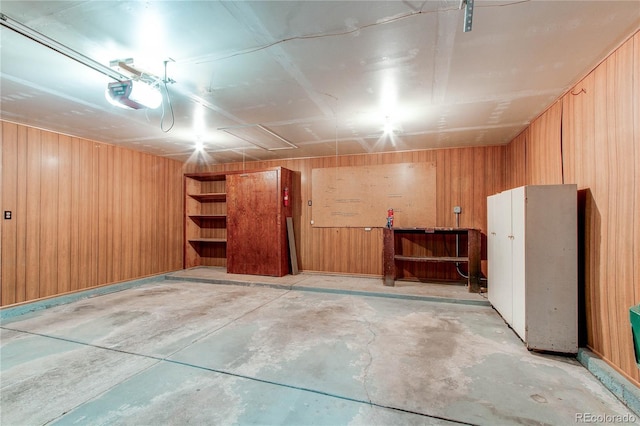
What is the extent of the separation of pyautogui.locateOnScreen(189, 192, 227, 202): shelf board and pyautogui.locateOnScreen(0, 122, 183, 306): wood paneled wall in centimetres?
64

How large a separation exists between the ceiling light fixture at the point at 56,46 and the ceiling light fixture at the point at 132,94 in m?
0.17

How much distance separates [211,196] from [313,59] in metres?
5.19

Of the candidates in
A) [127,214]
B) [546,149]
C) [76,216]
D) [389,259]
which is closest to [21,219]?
[76,216]

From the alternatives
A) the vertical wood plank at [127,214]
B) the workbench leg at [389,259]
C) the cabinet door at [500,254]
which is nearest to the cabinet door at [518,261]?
the cabinet door at [500,254]

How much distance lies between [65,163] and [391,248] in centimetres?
549

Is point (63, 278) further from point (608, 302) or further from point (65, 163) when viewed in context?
point (608, 302)

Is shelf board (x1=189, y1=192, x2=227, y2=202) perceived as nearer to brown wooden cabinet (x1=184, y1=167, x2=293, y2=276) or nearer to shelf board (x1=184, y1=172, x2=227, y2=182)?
brown wooden cabinet (x1=184, y1=167, x2=293, y2=276)

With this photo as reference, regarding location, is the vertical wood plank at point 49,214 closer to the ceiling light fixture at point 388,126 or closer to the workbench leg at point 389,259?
the ceiling light fixture at point 388,126

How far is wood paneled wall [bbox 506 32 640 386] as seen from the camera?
6.67ft

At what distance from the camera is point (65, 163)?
438cm

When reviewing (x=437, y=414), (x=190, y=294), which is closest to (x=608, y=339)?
(x=437, y=414)

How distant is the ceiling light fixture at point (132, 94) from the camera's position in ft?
7.76

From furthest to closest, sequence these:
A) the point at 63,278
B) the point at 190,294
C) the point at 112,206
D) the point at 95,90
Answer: the point at 112,206 < the point at 190,294 < the point at 63,278 < the point at 95,90

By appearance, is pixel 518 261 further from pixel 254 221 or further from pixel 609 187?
pixel 254 221
